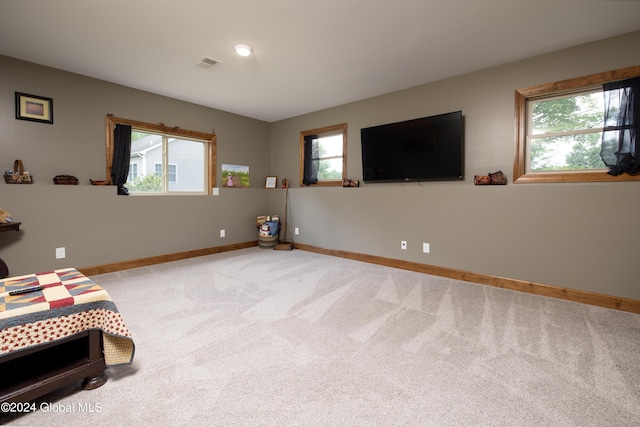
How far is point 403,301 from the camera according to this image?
9.71 feet

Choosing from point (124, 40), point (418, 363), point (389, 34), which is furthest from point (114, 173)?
point (418, 363)

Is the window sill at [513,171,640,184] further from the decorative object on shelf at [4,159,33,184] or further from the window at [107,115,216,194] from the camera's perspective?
the decorative object on shelf at [4,159,33,184]

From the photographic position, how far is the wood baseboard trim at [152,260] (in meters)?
3.79

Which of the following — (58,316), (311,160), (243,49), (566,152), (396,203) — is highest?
(243,49)

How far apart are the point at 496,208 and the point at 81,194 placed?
16.8 ft

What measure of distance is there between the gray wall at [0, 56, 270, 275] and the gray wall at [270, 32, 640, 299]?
252 centimetres

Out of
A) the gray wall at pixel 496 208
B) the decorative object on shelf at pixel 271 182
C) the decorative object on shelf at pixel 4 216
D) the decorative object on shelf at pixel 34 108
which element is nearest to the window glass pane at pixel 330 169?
the gray wall at pixel 496 208

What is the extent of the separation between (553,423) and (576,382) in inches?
19.1

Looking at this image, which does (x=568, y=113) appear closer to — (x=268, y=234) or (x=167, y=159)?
(x=268, y=234)

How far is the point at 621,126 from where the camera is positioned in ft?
9.05

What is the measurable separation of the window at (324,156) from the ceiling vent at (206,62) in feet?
7.54

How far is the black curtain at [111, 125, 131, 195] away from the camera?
13.2 feet

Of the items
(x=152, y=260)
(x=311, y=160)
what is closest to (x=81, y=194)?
(x=152, y=260)

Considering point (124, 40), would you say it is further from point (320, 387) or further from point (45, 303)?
point (320, 387)
